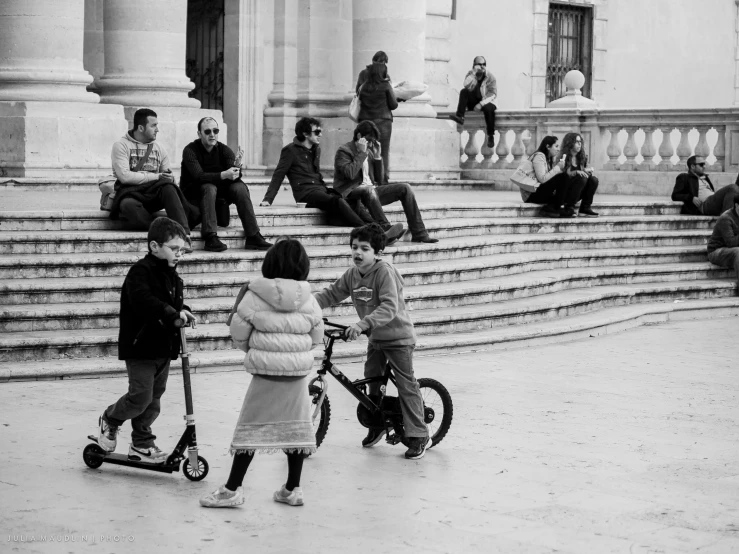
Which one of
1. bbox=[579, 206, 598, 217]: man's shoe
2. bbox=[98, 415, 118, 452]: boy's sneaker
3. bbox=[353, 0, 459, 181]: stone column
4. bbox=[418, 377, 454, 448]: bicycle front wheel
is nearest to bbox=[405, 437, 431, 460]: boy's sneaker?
bbox=[418, 377, 454, 448]: bicycle front wheel

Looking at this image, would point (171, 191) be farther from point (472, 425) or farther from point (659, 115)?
point (659, 115)

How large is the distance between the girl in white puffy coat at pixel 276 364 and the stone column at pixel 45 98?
32.0 ft

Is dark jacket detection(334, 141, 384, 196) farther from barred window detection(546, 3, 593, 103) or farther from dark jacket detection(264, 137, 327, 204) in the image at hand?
barred window detection(546, 3, 593, 103)

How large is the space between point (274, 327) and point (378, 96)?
11.4 m

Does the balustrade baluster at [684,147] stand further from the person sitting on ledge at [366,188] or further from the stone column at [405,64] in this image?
the person sitting on ledge at [366,188]

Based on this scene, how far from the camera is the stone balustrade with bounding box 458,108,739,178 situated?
754 inches

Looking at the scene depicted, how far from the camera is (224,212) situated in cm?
1293

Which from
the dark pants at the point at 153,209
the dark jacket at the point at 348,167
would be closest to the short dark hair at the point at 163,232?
→ the dark pants at the point at 153,209

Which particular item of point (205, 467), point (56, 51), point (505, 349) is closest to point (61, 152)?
point (56, 51)

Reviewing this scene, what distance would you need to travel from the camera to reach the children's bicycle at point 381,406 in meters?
7.65

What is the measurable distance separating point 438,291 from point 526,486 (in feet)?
19.1

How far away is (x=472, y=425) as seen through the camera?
8617 mm

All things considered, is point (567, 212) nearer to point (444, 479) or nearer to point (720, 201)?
point (720, 201)

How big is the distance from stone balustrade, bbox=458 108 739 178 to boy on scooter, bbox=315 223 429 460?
12.3 m
